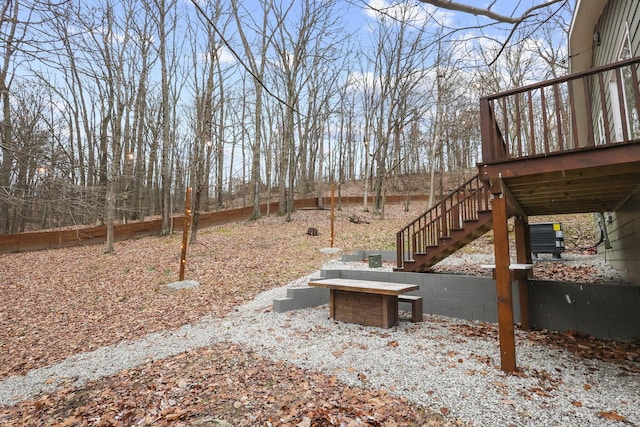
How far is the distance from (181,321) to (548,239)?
939 centimetres

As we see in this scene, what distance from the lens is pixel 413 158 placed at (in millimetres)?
32156

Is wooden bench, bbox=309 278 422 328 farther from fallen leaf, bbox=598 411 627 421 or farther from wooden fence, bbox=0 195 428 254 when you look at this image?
wooden fence, bbox=0 195 428 254

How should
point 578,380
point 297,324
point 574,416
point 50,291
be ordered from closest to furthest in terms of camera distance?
point 574,416 → point 578,380 → point 297,324 → point 50,291

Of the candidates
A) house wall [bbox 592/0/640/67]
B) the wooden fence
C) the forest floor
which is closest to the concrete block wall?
the forest floor

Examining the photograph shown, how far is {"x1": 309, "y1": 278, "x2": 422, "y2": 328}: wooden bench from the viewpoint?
5426 millimetres

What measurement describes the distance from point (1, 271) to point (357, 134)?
27.8m

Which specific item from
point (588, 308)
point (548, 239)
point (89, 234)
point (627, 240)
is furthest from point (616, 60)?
point (89, 234)

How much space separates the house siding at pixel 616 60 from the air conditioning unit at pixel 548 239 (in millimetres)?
1309

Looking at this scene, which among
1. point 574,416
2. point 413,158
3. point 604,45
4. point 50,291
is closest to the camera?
point 574,416

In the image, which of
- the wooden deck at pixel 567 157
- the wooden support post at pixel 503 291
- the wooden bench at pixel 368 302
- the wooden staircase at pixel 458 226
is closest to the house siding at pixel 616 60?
the wooden deck at pixel 567 157

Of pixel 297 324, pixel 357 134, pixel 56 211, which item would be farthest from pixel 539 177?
pixel 357 134

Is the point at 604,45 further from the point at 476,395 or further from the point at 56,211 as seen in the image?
the point at 56,211

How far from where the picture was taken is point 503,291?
3.85m

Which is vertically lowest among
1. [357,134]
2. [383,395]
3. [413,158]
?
[383,395]
